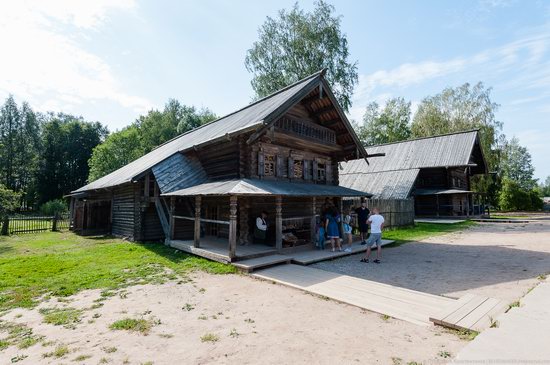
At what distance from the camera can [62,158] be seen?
53000mm

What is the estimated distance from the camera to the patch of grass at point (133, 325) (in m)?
5.33

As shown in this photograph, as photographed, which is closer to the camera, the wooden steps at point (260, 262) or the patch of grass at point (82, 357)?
the patch of grass at point (82, 357)

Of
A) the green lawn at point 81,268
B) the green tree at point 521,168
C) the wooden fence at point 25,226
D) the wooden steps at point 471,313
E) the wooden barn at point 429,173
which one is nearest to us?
the wooden steps at point 471,313

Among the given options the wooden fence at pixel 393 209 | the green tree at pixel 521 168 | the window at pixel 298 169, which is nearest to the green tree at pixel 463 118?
the wooden fence at pixel 393 209

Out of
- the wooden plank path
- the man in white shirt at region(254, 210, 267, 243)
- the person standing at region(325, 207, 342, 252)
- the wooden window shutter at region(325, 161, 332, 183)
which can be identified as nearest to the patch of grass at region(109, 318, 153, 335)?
the wooden plank path

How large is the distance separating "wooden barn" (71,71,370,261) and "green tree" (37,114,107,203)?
144ft

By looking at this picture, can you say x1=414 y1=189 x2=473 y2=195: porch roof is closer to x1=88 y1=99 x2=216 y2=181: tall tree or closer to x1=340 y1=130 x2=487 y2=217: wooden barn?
x1=340 y1=130 x2=487 y2=217: wooden barn

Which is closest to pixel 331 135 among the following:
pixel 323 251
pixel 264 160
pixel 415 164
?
pixel 264 160

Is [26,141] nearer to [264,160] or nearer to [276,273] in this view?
[264,160]

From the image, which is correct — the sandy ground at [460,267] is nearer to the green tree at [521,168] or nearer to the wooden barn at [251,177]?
the wooden barn at [251,177]

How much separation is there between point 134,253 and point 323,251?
8098 millimetres

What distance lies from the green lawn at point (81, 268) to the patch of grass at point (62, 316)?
0.97 metres

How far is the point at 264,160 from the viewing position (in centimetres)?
1440

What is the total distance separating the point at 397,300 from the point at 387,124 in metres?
52.8
